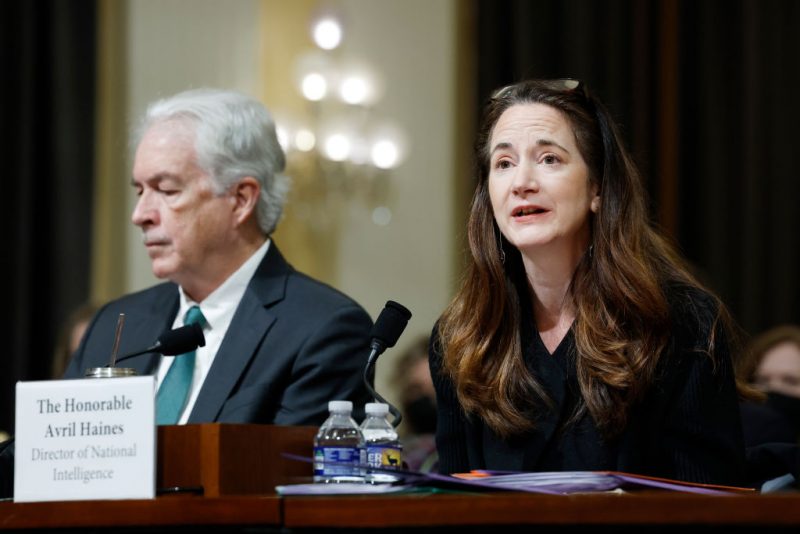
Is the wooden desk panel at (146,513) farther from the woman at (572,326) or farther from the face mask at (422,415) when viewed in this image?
the face mask at (422,415)

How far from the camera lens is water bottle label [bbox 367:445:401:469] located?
208cm

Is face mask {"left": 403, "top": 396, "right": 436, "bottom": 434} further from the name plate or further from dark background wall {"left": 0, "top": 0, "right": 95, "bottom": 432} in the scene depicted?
the name plate

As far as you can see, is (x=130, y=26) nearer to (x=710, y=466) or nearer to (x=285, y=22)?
(x=285, y=22)

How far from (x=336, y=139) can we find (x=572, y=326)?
3758 millimetres

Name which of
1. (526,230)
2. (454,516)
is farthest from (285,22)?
(454,516)

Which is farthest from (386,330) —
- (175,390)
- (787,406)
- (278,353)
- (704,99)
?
(704,99)

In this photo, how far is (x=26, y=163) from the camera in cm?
566

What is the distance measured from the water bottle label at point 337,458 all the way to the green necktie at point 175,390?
2.68 feet

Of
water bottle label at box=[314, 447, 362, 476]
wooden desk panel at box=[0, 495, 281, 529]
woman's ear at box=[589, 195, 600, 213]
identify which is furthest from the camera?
woman's ear at box=[589, 195, 600, 213]

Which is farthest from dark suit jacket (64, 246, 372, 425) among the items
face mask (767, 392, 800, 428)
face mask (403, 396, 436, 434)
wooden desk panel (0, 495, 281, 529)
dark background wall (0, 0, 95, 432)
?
dark background wall (0, 0, 95, 432)

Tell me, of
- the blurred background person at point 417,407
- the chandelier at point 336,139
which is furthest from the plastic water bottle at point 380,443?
the chandelier at point 336,139

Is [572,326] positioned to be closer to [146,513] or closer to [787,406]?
[146,513]

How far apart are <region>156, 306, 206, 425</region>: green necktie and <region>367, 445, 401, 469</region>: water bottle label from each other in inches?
34.1

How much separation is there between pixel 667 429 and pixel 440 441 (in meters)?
0.48
